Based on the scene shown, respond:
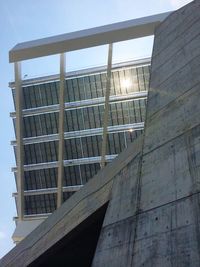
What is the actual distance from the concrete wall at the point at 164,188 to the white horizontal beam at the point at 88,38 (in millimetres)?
11284

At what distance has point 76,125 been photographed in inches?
1140

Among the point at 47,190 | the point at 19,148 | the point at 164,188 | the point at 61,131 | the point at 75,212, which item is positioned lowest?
the point at 164,188

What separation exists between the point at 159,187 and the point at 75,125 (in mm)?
22281

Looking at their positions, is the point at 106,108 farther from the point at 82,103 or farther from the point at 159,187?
the point at 159,187

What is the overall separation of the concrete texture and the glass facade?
15342 mm

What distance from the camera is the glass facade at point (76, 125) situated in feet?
90.0

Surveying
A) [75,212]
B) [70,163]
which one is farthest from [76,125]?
[75,212]

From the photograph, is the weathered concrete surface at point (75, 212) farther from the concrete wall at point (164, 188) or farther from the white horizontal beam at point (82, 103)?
the white horizontal beam at point (82, 103)

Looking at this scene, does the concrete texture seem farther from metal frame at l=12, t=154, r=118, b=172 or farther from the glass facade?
metal frame at l=12, t=154, r=118, b=172

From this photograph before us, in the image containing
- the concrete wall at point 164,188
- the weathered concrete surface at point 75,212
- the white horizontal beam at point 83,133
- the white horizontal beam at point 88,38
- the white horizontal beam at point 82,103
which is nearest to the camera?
the concrete wall at point 164,188

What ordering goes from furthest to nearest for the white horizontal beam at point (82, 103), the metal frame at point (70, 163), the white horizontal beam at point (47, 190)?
the white horizontal beam at point (47, 190), the metal frame at point (70, 163), the white horizontal beam at point (82, 103)

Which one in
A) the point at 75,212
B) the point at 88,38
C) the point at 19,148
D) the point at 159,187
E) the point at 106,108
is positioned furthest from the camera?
the point at 19,148

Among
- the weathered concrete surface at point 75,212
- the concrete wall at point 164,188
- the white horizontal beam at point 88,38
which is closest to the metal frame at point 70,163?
the white horizontal beam at point 88,38

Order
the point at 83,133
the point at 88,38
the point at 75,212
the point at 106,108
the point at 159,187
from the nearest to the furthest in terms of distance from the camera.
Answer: the point at 159,187, the point at 75,212, the point at 88,38, the point at 106,108, the point at 83,133
